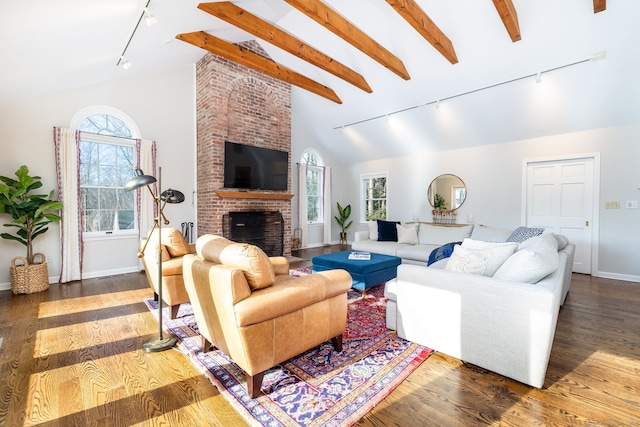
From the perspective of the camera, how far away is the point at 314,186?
26.1 ft

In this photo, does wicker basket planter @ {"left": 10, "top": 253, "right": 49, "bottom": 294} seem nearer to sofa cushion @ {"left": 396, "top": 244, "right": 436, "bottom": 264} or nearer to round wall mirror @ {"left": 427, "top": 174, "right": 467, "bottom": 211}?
sofa cushion @ {"left": 396, "top": 244, "right": 436, "bottom": 264}

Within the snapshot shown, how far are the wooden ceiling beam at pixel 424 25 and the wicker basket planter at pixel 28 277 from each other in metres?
5.48

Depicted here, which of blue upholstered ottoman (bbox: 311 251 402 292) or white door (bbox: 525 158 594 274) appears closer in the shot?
blue upholstered ottoman (bbox: 311 251 402 292)

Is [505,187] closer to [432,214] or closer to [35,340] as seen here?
[432,214]

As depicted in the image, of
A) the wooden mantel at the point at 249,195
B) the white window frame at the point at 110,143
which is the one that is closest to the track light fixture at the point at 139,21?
the white window frame at the point at 110,143

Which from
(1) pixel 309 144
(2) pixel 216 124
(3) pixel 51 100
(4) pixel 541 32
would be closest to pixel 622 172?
(4) pixel 541 32

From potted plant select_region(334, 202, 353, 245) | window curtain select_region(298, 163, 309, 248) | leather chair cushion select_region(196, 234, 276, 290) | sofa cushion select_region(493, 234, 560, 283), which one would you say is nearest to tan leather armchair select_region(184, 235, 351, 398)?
leather chair cushion select_region(196, 234, 276, 290)

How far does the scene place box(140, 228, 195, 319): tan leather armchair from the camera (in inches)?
116

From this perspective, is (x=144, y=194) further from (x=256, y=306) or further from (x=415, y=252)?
(x=415, y=252)

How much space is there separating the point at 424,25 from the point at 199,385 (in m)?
4.26

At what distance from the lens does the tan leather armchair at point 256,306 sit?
1675mm

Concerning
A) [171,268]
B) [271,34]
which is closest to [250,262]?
[171,268]

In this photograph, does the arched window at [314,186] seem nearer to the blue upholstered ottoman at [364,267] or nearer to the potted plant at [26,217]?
the blue upholstered ottoman at [364,267]

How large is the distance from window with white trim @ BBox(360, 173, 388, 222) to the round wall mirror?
4.36 feet
